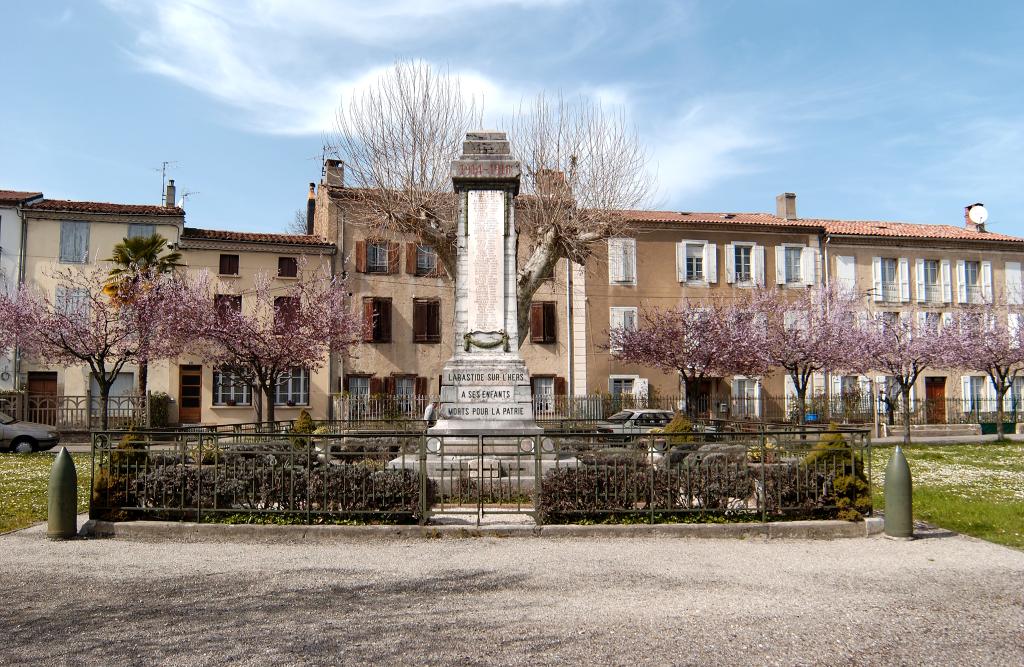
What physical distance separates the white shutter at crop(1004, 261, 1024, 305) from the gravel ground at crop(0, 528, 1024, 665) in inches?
1462

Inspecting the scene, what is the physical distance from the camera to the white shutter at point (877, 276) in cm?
4003

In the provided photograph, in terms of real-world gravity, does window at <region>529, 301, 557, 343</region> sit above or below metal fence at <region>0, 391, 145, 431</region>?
above

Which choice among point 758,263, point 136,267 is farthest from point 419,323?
point 758,263

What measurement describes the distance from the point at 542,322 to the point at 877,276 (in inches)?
654

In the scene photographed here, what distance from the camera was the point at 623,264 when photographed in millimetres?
37188

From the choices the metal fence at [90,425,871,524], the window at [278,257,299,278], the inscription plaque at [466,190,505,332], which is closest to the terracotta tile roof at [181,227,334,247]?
the window at [278,257,299,278]

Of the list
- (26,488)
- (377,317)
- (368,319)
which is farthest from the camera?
(377,317)

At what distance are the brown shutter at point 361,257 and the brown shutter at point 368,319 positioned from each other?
46.9 inches

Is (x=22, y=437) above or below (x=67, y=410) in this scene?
below

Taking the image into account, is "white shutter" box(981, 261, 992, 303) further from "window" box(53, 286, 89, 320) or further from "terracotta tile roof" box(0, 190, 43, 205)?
"terracotta tile roof" box(0, 190, 43, 205)

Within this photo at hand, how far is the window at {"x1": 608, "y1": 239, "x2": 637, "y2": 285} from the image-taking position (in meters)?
36.9

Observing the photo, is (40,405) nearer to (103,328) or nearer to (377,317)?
(103,328)

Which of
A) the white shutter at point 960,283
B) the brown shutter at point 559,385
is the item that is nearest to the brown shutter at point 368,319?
Answer: the brown shutter at point 559,385

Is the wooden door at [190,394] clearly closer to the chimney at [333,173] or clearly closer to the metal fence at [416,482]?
the chimney at [333,173]
